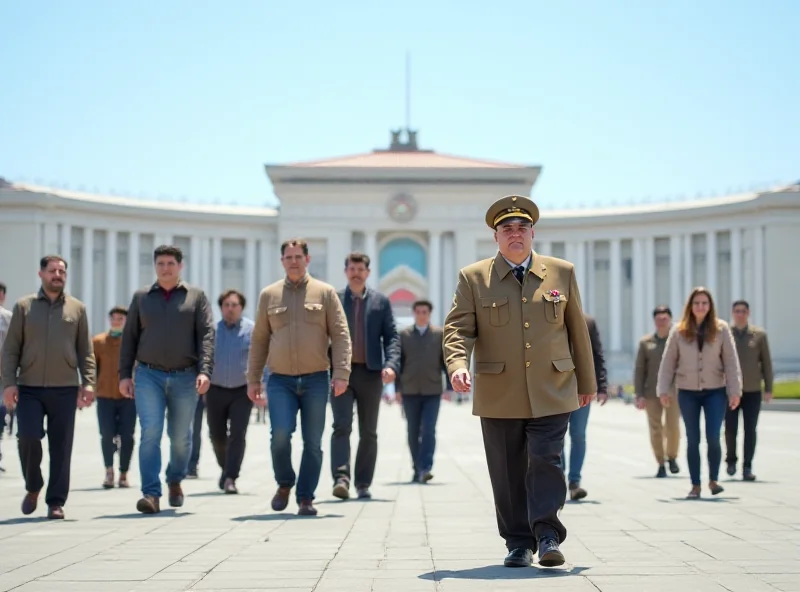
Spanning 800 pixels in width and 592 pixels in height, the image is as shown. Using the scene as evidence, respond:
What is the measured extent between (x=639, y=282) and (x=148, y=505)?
55.2 metres

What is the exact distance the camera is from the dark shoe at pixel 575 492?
36.2ft

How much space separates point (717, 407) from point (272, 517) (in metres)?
4.22

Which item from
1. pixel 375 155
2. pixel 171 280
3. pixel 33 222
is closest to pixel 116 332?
pixel 171 280

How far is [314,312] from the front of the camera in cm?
1000

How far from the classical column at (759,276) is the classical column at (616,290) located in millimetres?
6763

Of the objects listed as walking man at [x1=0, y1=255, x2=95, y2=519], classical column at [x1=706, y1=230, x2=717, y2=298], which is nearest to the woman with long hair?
walking man at [x1=0, y1=255, x2=95, y2=519]

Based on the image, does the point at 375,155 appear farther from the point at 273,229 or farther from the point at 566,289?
the point at 566,289

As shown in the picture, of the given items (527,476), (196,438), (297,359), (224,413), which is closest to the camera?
(527,476)

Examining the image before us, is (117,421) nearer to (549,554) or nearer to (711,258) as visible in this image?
(549,554)

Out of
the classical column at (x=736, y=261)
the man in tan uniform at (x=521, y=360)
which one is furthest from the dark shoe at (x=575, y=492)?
the classical column at (x=736, y=261)

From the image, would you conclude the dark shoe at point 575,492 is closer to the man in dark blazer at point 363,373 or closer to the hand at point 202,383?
the man in dark blazer at point 363,373

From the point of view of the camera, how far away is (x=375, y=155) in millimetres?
67812

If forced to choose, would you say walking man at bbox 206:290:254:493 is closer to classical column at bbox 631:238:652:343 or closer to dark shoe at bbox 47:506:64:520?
dark shoe at bbox 47:506:64:520

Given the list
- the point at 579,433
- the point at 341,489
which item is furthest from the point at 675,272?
the point at 341,489
